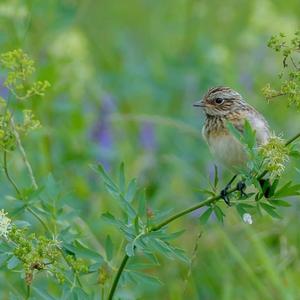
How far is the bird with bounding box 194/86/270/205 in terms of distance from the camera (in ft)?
12.6

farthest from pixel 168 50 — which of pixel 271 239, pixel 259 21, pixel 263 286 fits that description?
pixel 263 286

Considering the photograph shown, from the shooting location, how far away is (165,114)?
7.13 metres

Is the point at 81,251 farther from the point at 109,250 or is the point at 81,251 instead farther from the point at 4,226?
the point at 4,226

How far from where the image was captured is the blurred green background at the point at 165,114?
556 cm

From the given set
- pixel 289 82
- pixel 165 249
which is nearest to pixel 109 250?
pixel 165 249

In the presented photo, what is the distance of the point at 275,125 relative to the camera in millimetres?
6852

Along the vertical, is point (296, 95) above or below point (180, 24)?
below

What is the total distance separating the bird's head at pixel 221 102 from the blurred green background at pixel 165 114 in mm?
807

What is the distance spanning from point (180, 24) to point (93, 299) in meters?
4.34

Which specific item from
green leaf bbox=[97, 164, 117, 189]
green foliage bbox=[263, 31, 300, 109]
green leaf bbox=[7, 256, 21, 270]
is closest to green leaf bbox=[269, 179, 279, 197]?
green foliage bbox=[263, 31, 300, 109]

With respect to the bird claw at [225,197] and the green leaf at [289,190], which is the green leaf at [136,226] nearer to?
the bird claw at [225,197]

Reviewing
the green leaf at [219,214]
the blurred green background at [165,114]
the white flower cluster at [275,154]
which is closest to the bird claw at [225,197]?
the green leaf at [219,214]

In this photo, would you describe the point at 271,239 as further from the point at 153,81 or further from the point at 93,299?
the point at 93,299

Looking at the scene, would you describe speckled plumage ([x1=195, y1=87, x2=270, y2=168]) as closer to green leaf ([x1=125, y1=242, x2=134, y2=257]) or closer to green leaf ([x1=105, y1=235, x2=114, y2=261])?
green leaf ([x1=105, y1=235, x2=114, y2=261])
